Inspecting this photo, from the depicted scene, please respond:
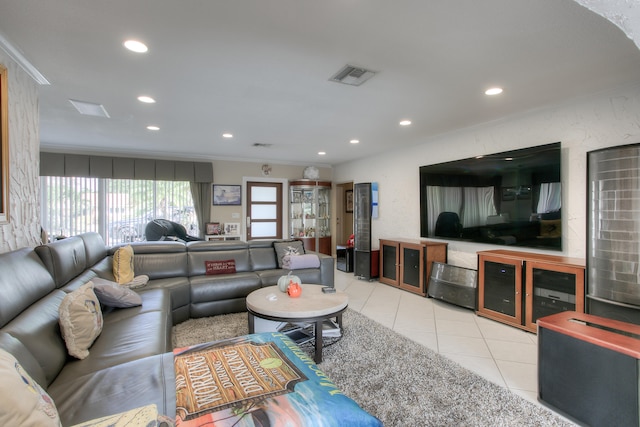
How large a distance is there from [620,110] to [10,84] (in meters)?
4.94

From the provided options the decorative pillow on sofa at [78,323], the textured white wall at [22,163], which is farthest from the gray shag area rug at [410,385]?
the textured white wall at [22,163]

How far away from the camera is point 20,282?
163 cm

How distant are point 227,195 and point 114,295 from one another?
424 cm

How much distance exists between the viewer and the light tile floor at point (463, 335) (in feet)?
7.45

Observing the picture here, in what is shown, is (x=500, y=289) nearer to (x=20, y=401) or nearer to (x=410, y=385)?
(x=410, y=385)

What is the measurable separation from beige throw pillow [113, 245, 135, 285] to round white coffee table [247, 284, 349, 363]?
1.41 m

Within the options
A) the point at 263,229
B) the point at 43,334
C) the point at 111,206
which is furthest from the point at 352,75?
the point at 111,206

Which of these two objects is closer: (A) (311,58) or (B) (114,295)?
(A) (311,58)

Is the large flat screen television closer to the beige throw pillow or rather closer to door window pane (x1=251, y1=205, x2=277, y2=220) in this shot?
door window pane (x1=251, y1=205, x2=277, y2=220)

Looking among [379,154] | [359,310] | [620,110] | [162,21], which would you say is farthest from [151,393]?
[379,154]

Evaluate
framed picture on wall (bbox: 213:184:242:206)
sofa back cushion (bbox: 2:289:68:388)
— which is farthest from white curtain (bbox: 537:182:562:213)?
framed picture on wall (bbox: 213:184:242:206)

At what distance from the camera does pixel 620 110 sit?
2.72 metres

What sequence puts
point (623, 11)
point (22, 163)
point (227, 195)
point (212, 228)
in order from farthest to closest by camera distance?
point (227, 195)
point (212, 228)
point (22, 163)
point (623, 11)

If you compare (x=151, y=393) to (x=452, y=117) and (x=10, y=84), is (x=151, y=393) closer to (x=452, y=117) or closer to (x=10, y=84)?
(x=10, y=84)
